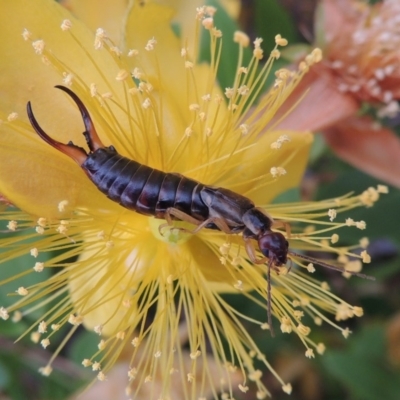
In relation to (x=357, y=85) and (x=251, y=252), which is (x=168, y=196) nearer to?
(x=251, y=252)

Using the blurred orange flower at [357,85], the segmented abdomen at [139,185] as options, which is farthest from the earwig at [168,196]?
the blurred orange flower at [357,85]

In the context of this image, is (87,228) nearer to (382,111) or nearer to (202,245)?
(202,245)

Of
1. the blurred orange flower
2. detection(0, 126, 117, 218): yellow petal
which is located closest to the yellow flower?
detection(0, 126, 117, 218): yellow petal

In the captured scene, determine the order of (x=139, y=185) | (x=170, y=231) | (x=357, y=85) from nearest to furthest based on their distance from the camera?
1. (x=139, y=185)
2. (x=170, y=231)
3. (x=357, y=85)

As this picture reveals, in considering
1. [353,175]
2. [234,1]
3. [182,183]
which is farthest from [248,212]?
[234,1]

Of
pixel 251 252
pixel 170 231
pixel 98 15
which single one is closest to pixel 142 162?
pixel 170 231

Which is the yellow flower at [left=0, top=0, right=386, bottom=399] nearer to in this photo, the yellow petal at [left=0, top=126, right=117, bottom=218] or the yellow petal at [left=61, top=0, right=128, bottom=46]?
the yellow petal at [left=0, top=126, right=117, bottom=218]

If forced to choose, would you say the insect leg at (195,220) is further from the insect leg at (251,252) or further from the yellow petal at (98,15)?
the yellow petal at (98,15)
